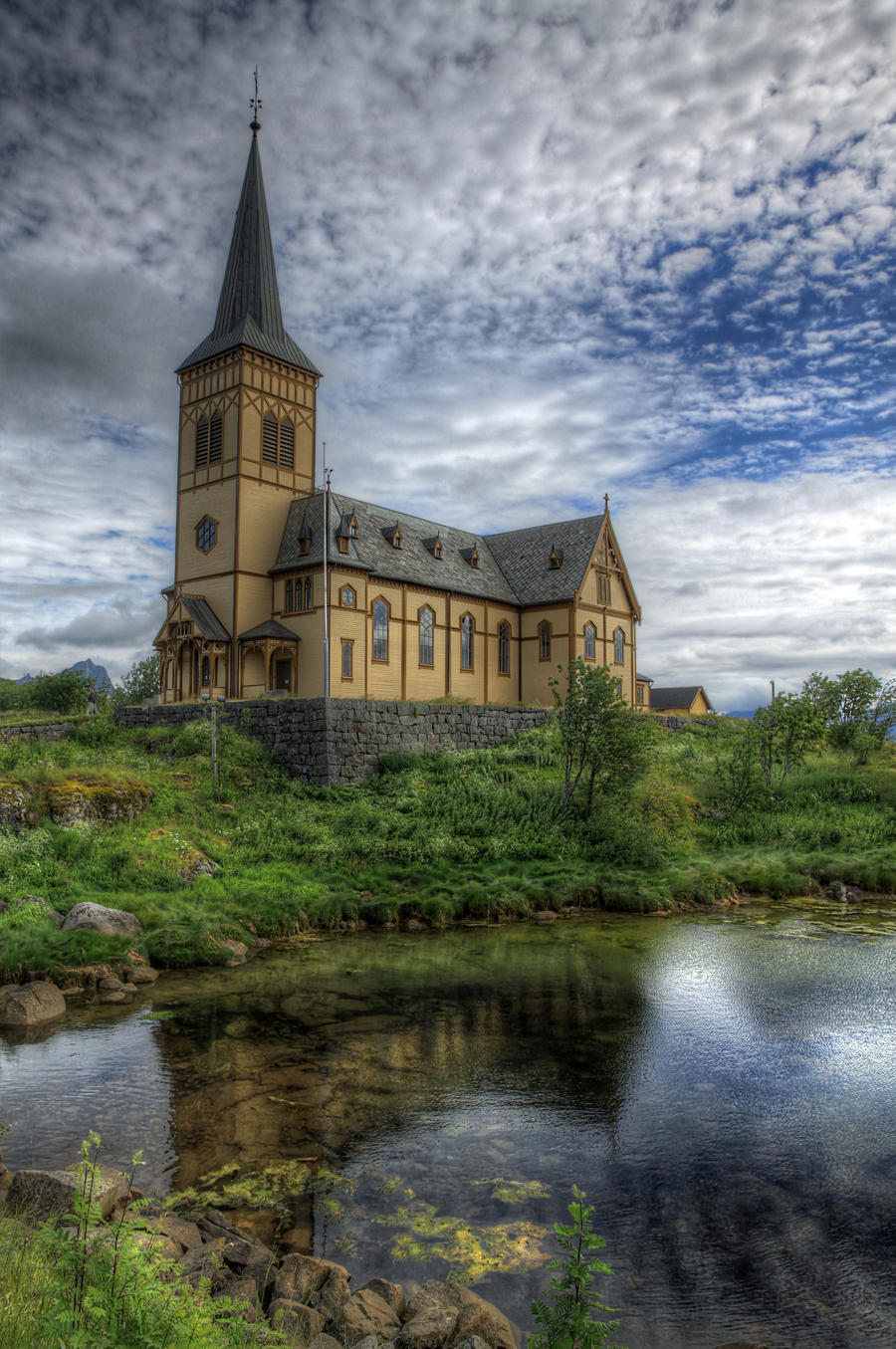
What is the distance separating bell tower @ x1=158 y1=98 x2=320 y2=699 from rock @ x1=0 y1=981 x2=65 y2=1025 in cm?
2470

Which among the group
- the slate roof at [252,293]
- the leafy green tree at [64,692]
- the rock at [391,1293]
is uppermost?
the slate roof at [252,293]

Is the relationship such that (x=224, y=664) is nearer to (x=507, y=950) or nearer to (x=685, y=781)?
(x=685, y=781)

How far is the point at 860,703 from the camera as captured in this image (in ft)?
123

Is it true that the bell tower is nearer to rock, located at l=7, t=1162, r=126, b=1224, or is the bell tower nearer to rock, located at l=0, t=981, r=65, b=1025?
rock, located at l=0, t=981, r=65, b=1025

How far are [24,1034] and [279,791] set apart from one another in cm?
1571

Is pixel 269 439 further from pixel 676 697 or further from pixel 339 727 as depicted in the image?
pixel 676 697

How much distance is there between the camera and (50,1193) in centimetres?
666

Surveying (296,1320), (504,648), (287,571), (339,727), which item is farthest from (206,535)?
(296,1320)

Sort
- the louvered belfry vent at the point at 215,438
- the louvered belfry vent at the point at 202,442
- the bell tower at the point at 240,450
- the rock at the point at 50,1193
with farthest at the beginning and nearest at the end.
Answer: the louvered belfry vent at the point at 202,442 → the louvered belfry vent at the point at 215,438 → the bell tower at the point at 240,450 → the rock at the point at 50,1193

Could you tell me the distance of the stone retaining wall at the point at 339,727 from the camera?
96.0ft

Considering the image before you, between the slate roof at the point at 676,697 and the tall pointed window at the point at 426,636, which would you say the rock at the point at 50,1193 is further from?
the slate roof at the point at 676,697

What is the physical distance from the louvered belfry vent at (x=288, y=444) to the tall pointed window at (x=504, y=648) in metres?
14.0

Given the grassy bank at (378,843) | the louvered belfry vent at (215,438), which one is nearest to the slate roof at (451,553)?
the louvered belfry vent at (215,438)

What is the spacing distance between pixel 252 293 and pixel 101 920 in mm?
34803
